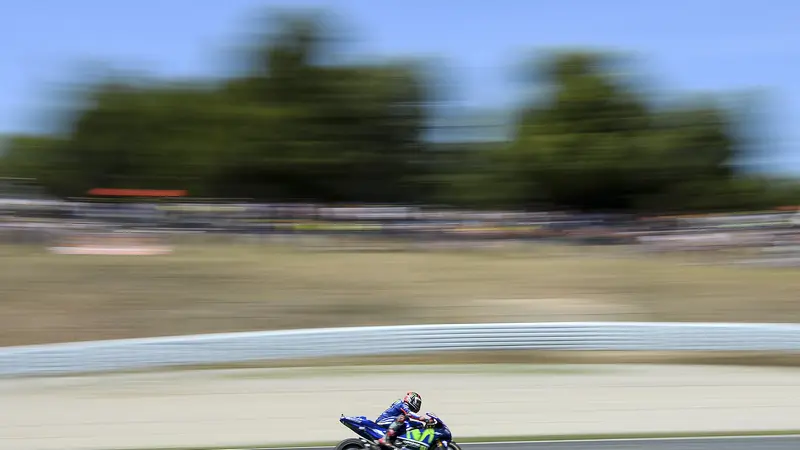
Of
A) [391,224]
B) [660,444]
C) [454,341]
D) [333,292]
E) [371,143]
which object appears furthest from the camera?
[371,143]

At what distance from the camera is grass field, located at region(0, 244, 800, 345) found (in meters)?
13.4

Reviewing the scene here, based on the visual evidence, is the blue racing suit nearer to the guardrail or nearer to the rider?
the rider

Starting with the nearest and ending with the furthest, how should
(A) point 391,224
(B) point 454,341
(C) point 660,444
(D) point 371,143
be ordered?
(C) point 660,444 < (B) point 454,341 < (A) point 391,224 < (D) point 371,143

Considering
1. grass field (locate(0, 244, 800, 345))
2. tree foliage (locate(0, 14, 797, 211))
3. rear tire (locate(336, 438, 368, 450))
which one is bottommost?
rear tire (locate(336, 438, 368, 450))

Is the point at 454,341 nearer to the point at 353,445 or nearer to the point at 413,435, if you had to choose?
the point at 353,445

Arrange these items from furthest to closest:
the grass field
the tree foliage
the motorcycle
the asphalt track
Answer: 1. the tree foliage
2. the grass field
3. the asphalt track
4. the motorcycle

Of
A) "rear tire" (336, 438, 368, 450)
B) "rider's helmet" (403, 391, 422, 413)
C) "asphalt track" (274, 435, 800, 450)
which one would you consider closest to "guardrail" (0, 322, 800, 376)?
"asphalt track" (274, 435, 800, 450)

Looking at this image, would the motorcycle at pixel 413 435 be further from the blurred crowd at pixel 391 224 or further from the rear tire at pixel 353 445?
the blurred crowd at pixel 391 224

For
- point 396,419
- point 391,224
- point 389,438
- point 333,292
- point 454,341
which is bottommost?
point 389,438

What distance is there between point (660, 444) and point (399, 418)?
323cm

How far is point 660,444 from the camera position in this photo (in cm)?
714

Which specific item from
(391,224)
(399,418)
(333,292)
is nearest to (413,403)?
(399,418)

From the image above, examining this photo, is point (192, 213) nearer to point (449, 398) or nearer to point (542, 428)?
point (449, 398)

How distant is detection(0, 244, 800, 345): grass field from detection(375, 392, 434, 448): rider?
27.7 ft
